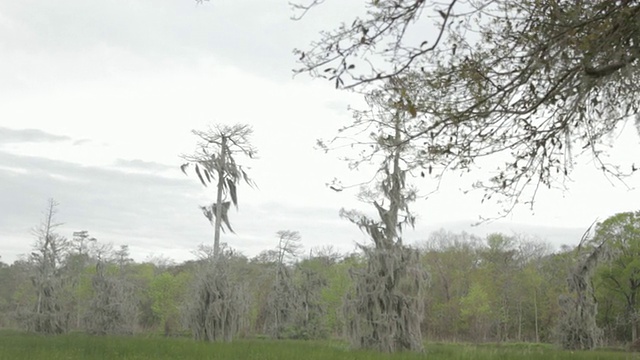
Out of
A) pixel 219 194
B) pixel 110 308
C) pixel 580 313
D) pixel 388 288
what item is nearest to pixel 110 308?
pixel 110 308

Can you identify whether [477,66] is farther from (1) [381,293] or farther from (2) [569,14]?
(1) [381,293]

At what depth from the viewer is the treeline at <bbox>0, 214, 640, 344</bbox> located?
3066cm

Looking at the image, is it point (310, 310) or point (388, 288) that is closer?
point (388, 288)

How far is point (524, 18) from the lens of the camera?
6.18m

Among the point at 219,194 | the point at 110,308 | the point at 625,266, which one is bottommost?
the point at 110,308

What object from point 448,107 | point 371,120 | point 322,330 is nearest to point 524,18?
point 448,107

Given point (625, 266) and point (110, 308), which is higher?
point (625, 266)

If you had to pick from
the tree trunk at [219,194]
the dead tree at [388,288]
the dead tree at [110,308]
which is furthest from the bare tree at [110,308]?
the dead tree at [388,288]

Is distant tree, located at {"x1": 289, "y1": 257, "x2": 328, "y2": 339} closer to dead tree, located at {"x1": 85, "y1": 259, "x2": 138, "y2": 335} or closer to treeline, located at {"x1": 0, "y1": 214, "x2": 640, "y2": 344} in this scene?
treeline, located at {"x1": 0, "y1": 214, "x2": 640, "y2": 344}

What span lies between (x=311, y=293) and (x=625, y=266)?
19.0 m

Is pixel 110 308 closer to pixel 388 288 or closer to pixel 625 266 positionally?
pixel 388 288

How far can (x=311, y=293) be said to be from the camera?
35719 mm

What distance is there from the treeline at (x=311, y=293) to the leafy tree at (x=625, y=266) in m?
0.10

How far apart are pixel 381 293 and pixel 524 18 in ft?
46.9
